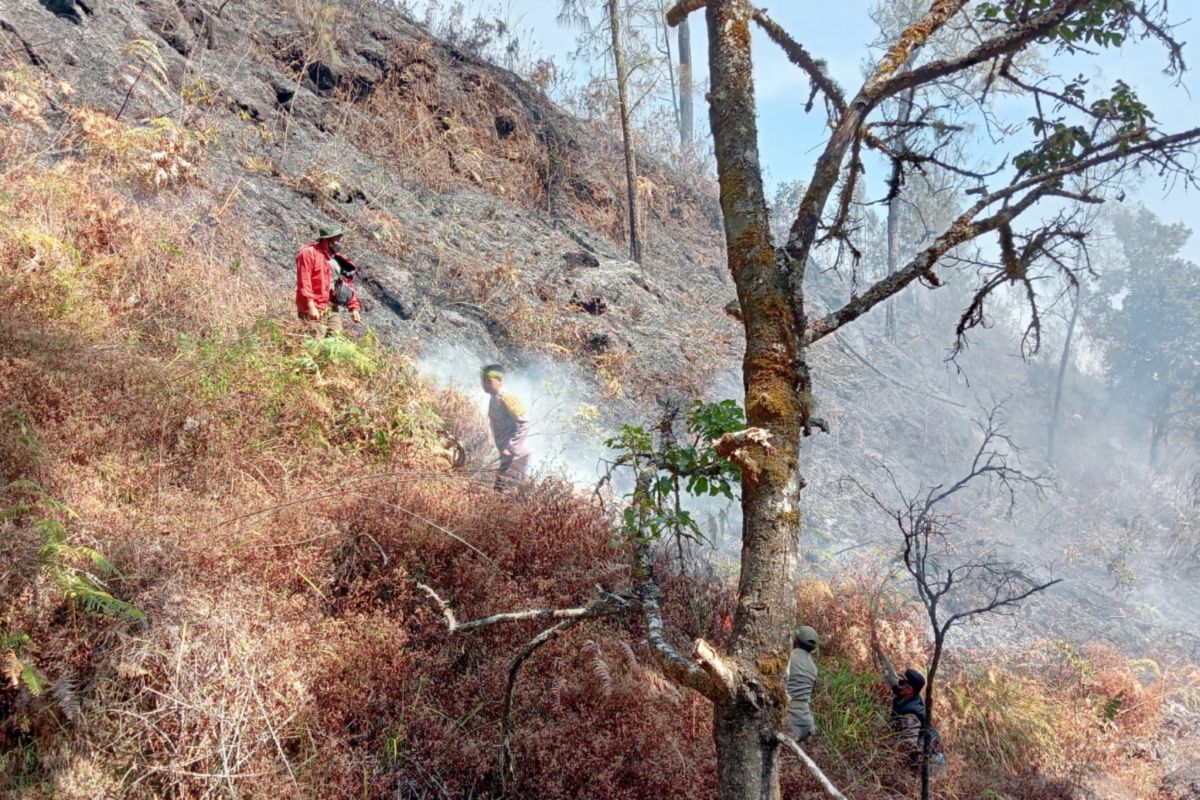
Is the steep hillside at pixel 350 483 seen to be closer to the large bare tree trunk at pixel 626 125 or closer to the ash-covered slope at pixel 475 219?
the ash-covered slope at pixel 475 219

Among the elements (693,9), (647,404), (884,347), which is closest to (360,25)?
(647,404)

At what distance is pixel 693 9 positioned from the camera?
3096 millimetres

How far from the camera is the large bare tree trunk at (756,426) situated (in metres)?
2.09

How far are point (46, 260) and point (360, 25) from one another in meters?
10.9

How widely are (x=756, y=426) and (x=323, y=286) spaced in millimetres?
5516

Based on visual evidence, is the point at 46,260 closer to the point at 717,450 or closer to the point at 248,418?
the point at 248,418

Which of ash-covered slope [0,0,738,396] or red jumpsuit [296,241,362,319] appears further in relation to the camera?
ash-covered slope [0,0,738,396]

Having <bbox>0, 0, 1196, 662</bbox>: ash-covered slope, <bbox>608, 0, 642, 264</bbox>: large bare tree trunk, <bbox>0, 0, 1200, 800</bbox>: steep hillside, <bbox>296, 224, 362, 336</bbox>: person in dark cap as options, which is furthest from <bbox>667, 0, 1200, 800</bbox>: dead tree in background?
<bbox>608, 0, 642, 264</bbox>: large bare tree trunk

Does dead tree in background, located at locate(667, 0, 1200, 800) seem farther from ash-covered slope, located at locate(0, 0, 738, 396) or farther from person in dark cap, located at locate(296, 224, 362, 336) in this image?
ash-covered slope, located at locate(0, 0, 738, 396)

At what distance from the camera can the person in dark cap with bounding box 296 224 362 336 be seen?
6449mm

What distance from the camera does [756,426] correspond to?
243 centimetres

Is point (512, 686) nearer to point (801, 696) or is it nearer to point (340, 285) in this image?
point (801, 696)

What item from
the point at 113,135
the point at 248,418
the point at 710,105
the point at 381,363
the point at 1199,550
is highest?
the point at 1199,550

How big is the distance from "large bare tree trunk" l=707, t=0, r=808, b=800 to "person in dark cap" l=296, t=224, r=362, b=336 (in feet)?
15.6
